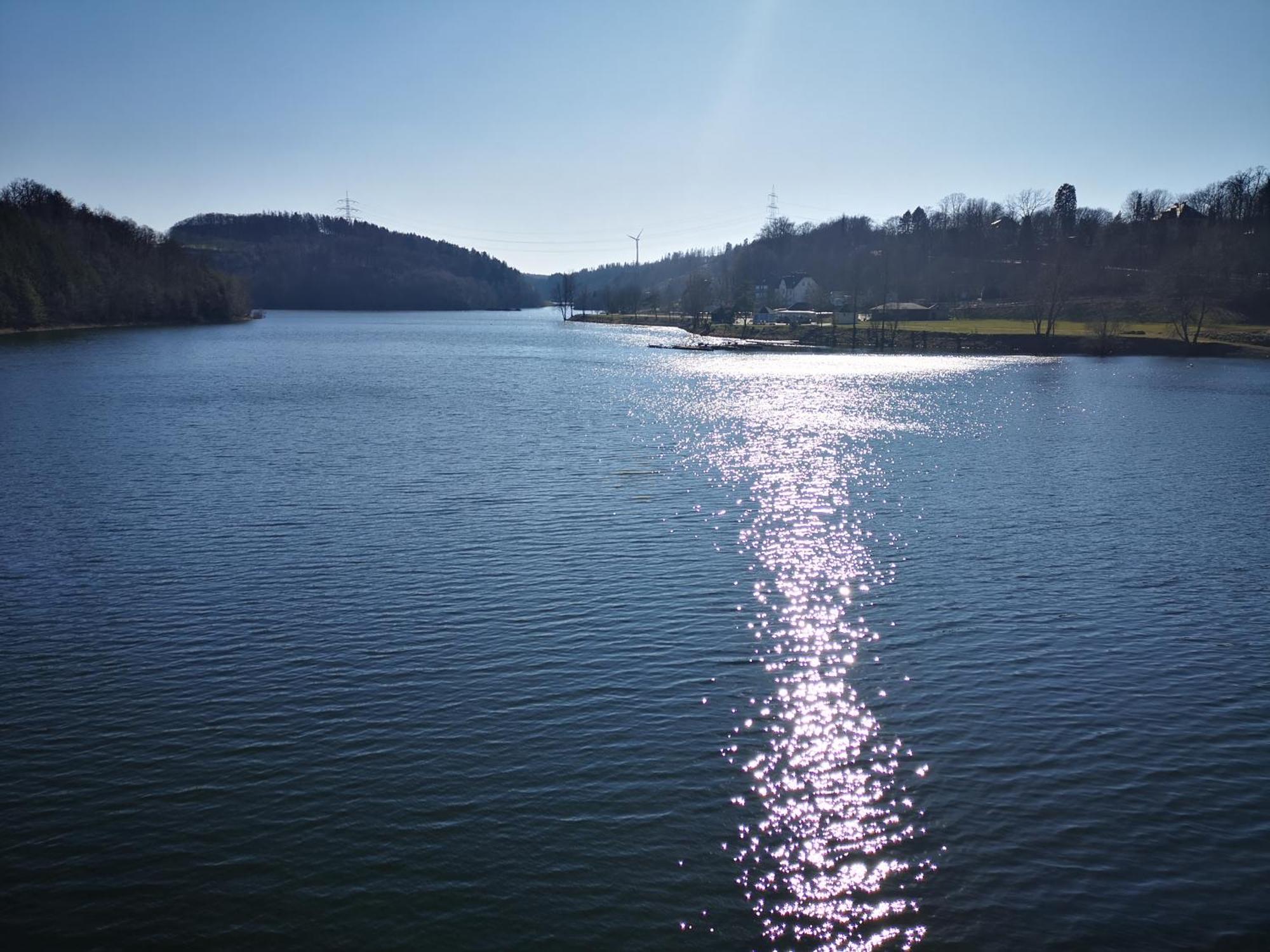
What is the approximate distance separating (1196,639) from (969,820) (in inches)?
406

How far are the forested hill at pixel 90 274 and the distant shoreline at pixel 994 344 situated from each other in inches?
3569

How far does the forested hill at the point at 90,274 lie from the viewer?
111438 mm

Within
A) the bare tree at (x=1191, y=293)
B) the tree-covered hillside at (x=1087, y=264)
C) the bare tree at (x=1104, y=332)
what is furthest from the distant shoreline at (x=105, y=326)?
the bare tree at (x=1191, y=293)

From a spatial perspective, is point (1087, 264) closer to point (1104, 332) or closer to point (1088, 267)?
point (1088, 267)

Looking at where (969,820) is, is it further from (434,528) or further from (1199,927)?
(434,528)

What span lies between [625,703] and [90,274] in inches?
5384

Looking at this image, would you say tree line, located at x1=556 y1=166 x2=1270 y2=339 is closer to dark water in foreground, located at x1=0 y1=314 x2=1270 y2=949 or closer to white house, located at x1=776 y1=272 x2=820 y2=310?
white house, located at x1=776 y1=272 x2=820 y2=310

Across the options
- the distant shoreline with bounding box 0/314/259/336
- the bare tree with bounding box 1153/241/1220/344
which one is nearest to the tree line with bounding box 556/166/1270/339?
the bare tree with bounding box 1153/241/1220/344

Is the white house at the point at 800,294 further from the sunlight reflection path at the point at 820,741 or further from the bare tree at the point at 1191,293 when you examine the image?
the sunlight reflection path at the point at 820,741

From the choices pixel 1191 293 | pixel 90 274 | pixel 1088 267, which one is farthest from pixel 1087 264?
pixel 90 274

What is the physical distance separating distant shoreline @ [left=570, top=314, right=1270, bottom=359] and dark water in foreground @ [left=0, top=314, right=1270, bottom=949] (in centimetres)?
7469

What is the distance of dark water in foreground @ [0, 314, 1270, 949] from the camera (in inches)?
427

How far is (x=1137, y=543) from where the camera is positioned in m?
26.5

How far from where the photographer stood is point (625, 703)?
15.8 metres
